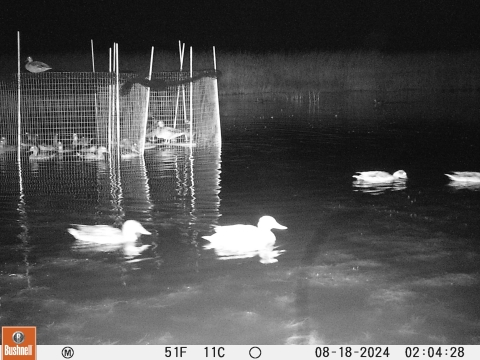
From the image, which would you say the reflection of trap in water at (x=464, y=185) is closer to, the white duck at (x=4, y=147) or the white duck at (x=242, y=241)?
the white duck at (x=242, y=241)

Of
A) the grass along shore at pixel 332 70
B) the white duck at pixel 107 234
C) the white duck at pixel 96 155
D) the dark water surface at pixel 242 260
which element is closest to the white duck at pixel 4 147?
the dark water surface at pixel 242 260

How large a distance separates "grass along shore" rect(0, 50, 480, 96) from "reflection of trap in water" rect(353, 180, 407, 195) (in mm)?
32956

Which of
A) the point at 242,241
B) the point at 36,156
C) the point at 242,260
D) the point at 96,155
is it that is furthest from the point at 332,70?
the point at 242,260

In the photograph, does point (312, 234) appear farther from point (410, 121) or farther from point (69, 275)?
point (410, 121)

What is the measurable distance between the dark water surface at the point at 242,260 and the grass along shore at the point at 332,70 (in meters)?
32.0

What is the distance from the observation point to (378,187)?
11180mm

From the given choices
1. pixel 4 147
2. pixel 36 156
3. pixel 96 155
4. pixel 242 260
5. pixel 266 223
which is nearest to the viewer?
pixel 242 260

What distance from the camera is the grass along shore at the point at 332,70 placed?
45875 millimetres

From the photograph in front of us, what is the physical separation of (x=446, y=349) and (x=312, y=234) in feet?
11.2

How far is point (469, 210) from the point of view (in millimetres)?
9336

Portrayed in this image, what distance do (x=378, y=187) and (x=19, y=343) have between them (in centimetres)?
783

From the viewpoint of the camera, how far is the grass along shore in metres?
45.9

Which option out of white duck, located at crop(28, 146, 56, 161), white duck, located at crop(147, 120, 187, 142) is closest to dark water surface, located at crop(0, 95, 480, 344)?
white duck, located at crop(28, 146, 56, 161)

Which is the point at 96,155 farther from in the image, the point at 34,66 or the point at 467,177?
the point at 467,177
